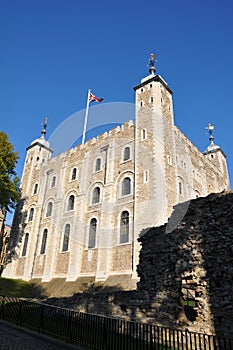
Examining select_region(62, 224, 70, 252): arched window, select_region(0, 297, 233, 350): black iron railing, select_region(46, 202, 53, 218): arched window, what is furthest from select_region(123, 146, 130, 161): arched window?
select_region(0, 297, 233, 350): black iron railing

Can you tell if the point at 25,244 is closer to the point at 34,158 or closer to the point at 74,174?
the point at 74,174

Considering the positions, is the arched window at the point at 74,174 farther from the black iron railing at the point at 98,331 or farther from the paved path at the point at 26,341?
the paved path at the point at 26,341

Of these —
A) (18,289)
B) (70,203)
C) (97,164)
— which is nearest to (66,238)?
(70,203)

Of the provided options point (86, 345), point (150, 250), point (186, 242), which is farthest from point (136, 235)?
point (86, 345)

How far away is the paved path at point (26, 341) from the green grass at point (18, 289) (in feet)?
45.9

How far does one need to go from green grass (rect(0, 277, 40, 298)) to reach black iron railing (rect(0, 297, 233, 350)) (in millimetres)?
11820

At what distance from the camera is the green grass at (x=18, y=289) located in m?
23.0

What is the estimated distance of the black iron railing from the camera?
24.8 ft

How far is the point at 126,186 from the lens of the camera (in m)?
24.0

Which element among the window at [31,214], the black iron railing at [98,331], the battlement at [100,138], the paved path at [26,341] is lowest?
the paved path at [26,341]

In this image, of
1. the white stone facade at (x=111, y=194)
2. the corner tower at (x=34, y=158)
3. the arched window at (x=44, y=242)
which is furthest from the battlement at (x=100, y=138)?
the arched window at (x=44, y=242)

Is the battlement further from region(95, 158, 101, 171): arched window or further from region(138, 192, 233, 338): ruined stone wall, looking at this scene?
region(138, 192, 233, 338): ruined stone wall

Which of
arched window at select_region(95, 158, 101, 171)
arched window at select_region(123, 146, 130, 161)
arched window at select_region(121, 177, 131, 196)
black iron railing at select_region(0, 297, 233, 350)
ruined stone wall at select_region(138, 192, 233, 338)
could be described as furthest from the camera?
arched window at select_region(95, 158, 101, 171)

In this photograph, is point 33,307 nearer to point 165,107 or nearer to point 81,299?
point 81,299
